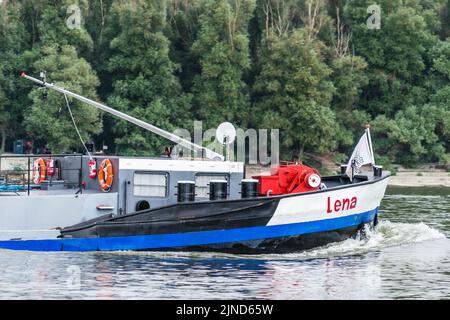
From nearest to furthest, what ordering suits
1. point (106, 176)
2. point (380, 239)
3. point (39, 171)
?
point (106, 176) < point (39, 171) < point (380, 239)

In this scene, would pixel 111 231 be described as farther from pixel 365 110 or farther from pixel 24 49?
pixel 365 110

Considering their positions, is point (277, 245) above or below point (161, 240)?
below

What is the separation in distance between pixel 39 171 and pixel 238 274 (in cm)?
790

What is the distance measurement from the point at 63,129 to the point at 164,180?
34265 mm

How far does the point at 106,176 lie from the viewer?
32.4 metres

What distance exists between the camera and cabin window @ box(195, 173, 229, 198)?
32750 millimetres

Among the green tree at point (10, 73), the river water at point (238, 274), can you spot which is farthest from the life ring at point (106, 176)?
the green tree at point (10, 73)

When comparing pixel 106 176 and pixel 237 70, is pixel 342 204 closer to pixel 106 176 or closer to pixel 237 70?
pixel 106 176

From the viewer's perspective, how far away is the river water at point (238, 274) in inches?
1077

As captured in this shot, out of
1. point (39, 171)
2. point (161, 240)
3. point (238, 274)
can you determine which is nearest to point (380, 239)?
point (161, 240)

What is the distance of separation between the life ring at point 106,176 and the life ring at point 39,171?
250 cm

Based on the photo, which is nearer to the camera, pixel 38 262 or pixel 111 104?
pixel 38 262
